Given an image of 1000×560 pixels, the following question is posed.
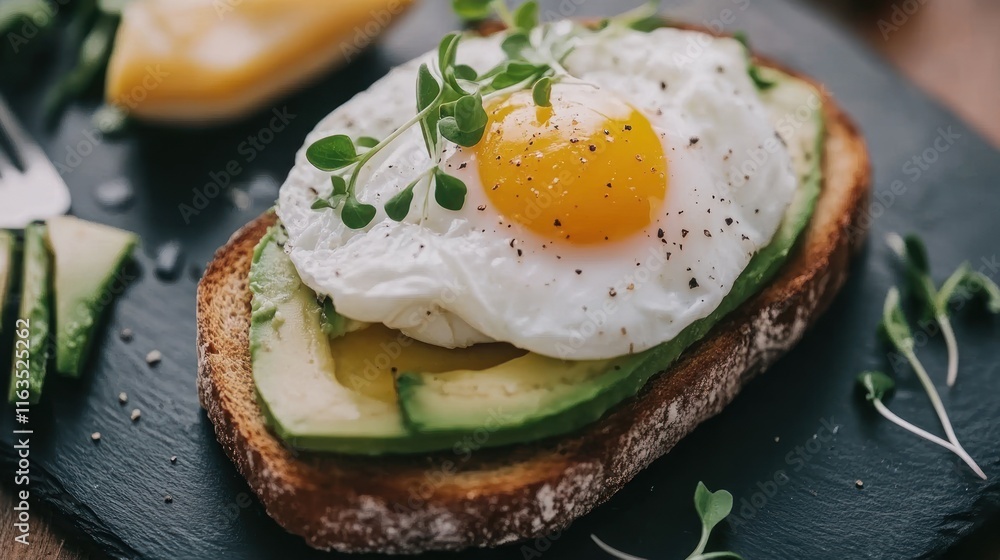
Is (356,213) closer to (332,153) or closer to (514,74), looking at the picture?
(332,153)

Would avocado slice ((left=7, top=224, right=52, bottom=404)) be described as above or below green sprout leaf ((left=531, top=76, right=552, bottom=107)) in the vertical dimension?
below

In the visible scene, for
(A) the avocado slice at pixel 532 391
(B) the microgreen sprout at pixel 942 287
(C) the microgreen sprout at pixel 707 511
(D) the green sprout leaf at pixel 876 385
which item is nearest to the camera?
(A) the avocado slice at pixel 532 391

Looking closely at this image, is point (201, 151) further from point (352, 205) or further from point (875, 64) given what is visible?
point (875, 64)

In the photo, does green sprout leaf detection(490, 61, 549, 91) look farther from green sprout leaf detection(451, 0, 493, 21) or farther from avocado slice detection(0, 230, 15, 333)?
avocado slice detection(0, 230, 15, 333)

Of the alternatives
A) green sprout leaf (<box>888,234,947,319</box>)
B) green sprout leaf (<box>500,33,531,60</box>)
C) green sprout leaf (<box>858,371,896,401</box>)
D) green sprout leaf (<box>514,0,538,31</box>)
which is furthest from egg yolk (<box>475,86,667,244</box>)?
green sprout leaf (<box>888,234,947,319</box>)

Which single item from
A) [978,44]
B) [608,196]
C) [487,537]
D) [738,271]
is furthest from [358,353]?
[978,44]

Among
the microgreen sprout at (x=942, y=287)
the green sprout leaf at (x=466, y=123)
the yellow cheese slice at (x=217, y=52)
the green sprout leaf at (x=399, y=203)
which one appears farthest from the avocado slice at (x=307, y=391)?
the microgreen sprout at (x=942, y=287)

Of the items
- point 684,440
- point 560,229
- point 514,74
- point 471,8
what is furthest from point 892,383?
point 471,8

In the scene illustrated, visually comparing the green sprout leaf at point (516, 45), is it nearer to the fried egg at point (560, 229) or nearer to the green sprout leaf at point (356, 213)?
the fried egg at point (560, 229)
